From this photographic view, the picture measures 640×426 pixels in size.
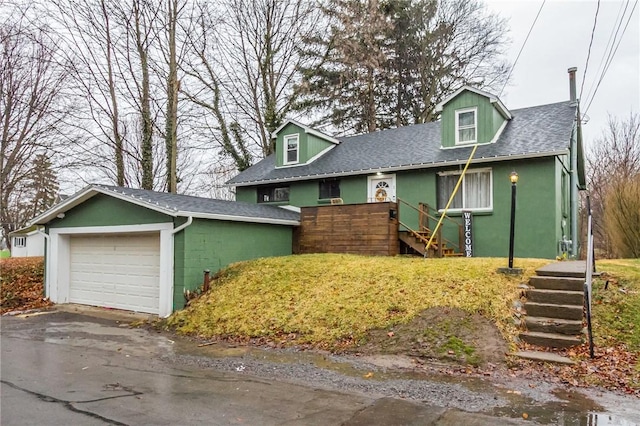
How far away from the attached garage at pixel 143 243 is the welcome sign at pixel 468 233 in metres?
5.24

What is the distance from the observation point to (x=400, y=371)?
18.3 ft

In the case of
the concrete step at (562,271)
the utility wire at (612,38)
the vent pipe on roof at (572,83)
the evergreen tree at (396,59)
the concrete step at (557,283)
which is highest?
the evergreen tree at (396,59)

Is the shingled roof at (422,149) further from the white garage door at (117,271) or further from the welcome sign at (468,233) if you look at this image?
the white garage door at (117,271)

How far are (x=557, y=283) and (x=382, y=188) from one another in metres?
7.58

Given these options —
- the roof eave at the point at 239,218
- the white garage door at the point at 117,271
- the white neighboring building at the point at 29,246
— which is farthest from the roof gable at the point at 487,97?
the white neighboring building at the point at 29,246

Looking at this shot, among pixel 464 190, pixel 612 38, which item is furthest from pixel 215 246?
pixel 612 38

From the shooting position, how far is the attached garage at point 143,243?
970 cm

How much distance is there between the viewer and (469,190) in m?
12.8

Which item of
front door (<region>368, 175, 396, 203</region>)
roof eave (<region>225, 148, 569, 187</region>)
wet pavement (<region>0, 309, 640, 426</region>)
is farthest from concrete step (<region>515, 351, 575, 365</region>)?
front door (<region>368, 175, 396, 203</region>)

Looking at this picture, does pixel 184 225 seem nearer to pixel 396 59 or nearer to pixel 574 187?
pixel 574 187

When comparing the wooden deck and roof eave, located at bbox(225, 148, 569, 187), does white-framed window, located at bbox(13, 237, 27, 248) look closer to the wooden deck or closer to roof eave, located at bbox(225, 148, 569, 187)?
roof eave, located at bbox(225, 148, 569, 187)

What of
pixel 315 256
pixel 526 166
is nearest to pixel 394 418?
pixel 315 256

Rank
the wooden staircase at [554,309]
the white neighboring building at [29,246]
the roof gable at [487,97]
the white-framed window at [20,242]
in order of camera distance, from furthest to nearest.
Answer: the white-framed window at [20,242], the white neighboring building at [29,246], the roof gable at [487,97], the wooden staircase at [554,309]

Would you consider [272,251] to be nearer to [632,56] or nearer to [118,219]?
[118,219]
